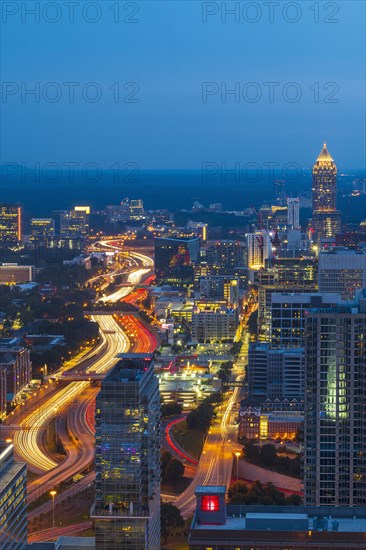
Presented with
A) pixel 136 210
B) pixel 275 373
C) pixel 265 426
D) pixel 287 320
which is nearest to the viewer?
pixel 265 426

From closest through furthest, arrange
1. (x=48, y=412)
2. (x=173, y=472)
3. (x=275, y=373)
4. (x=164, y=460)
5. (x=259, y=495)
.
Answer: (x=259, y=495)
(x=173, y=472)
(x=164, y=460)
(x=48, y=412)
(x=275, y=373)

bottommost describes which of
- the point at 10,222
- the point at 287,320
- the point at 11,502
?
the point at 11,502

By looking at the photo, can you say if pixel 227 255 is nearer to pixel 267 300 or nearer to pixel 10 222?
pixel 10 222

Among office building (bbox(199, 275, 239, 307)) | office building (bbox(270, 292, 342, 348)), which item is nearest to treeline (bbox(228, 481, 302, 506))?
office building (bbox(270, 292, 342, 348))

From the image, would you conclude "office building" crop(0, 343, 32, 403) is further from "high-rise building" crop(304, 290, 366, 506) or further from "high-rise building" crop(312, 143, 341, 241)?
"high-rise building" crop(312, 143, 341, 241)

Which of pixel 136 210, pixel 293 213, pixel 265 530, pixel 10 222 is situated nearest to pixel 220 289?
pixel 293 213

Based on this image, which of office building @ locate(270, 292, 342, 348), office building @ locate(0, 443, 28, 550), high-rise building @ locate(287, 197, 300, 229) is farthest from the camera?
high-rise building @ locate(287, 197, 300, 229)

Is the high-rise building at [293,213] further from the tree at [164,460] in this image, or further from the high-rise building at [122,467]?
the high-rise building at [122,467]

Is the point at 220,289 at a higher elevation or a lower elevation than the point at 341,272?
lower
